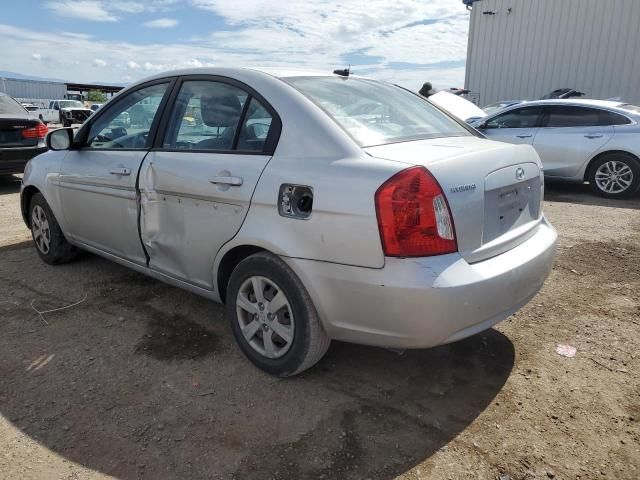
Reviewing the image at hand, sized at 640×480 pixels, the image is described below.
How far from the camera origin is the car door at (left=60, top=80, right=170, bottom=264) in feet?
11.3

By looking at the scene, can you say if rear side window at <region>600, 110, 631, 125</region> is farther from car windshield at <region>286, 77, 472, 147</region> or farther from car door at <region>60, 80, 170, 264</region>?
car door at <region>60, 80, 170, 264</region>

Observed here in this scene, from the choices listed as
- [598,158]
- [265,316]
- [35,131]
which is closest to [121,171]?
[265,316]

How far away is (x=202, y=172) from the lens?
2910mm

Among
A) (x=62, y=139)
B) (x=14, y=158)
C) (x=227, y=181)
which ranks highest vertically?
(x=62, y=139)

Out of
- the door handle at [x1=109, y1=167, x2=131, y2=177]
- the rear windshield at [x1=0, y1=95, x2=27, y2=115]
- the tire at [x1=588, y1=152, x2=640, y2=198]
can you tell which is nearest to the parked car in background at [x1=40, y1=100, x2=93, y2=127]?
the rear windshield at [x1=0, y1=95, x2=27, y2=115]

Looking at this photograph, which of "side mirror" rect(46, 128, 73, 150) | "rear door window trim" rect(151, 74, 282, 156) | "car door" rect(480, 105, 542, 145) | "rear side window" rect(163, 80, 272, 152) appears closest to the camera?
"rear door window trim" rect(151, 74, 282, 156)

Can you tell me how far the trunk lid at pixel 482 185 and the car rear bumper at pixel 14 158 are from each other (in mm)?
7718

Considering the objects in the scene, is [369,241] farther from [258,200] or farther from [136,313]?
[136,313]

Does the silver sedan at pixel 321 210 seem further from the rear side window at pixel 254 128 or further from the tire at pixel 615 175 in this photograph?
the tire at pixel 615 175

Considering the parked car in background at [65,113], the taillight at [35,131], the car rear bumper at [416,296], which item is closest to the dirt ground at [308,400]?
the car rear bumper at [416,296]

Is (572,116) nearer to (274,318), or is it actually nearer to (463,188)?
(463,188)

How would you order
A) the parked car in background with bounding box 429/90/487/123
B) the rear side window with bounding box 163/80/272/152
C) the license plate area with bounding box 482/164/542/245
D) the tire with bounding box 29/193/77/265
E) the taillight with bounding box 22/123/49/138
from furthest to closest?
the parked car in background with bounding box 429/90/487/123, the taillight with bounding box 22/123/49/138, the tire with bounding box 29/193/77/265, the rear side window with bounding box 163/80/272/152, the license plate area with bounding box 482/164/542/245

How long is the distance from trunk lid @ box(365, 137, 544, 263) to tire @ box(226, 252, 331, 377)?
0.77m

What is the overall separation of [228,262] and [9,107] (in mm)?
7959
